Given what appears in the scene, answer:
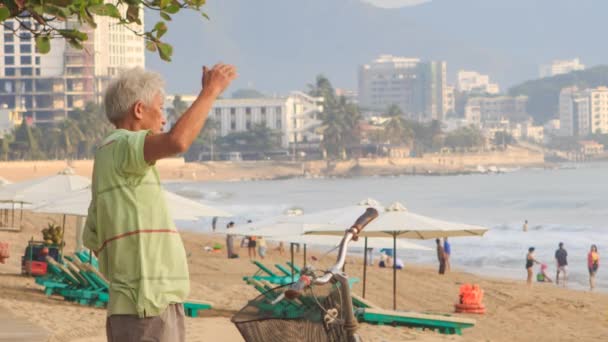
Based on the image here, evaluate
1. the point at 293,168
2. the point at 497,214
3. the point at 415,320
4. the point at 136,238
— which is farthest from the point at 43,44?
the point at 293,168

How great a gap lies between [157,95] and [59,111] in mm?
169971

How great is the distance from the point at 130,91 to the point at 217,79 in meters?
0.33

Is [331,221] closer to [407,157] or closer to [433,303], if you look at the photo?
[433,303]

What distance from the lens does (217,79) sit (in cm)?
330

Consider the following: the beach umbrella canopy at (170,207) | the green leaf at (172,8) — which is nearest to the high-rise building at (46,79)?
the beach umbrella canopy at (170,207)

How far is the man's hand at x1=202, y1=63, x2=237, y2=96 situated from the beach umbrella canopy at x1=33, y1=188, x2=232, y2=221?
1078 centimetres

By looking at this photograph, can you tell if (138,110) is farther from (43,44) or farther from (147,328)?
(43,44)

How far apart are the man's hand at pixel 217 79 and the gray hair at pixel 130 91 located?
0.20 meters

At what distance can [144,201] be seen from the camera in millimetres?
3414

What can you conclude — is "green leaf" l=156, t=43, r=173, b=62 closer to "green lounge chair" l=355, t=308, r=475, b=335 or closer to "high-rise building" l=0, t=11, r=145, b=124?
"green lounge chair" l=355, t=308, r=475, b=335

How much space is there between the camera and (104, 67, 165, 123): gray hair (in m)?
3.50

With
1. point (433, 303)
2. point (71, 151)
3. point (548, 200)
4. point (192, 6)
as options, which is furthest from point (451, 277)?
point (71, 151)

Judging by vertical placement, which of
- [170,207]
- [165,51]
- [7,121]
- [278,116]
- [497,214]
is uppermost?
[278,116]

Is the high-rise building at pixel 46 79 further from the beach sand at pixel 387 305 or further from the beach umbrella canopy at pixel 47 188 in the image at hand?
the beach umbrella canopy at pixel 47 188
